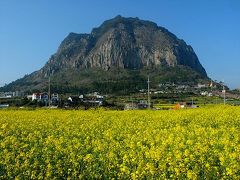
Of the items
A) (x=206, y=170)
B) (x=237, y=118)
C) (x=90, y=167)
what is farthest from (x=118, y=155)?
(x=237, y=118)

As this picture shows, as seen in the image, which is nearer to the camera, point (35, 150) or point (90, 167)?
point (90, 167)

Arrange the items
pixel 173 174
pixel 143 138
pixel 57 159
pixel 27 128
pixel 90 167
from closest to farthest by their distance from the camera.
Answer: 1. pixel 173 174
2. pixel 90 167
3. pixel 57 159
4. pixel 143 138
5. pixel 27 128

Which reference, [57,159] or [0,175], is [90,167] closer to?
[57,159]

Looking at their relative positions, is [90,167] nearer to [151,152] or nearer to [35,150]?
[151,152]

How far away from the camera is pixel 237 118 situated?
1050 inches

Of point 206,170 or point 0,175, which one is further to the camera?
point 0,175

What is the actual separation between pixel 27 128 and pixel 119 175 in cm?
1175

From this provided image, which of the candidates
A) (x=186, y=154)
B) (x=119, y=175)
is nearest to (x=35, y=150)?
(x=119, y=175)

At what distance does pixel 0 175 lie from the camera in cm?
1241

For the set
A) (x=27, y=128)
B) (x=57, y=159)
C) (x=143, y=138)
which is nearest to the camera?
(x=57, y=159)

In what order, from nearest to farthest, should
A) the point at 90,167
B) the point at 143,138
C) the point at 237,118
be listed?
the point at 90,167
the point at 143,138
the point at 237,118

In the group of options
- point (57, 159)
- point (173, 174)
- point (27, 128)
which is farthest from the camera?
point (27, 128)

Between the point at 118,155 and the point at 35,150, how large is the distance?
243 cm

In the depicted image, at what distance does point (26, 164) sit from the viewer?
12.2 metres
